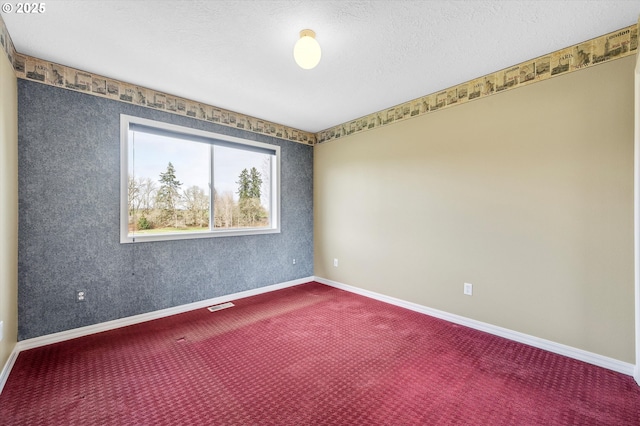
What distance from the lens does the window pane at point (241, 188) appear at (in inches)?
147

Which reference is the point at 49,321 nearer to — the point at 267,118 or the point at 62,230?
the point at 62,230

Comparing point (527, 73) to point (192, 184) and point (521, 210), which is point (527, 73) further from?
point (192, 184)

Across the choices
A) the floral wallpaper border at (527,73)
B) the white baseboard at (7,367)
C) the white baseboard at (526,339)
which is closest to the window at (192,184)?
the white baseboard at (7,367)

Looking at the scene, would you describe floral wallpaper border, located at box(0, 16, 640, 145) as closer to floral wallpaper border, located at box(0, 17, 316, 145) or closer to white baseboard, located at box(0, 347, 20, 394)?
floral wallpaper border, located at box(0, 17, 316, 145)

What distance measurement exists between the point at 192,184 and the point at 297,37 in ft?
7.31

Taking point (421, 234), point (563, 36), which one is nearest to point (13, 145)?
point (421, 234)

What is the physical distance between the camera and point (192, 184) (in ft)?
11.4

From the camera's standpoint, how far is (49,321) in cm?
250

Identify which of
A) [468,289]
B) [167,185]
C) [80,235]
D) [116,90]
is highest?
[116,90]

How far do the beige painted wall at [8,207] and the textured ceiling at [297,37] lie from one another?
1.46 feet

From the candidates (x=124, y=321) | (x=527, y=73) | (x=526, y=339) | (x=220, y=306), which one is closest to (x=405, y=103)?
(x=527, y=73)

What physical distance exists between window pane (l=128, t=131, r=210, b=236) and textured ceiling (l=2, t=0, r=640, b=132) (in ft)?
2.22

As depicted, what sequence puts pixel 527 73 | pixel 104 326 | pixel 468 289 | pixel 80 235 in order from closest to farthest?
pixel 527 73 < pixel 80 235 < pixel 104 326 < pixel 468 289

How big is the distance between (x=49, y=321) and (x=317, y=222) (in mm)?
3447
